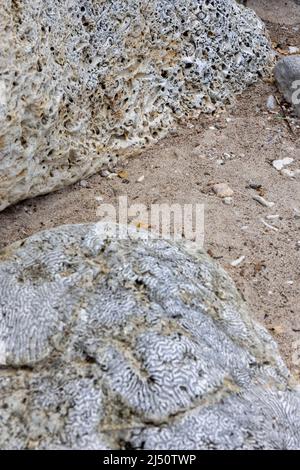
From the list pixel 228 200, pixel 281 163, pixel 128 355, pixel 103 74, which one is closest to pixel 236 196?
pixel 228 200

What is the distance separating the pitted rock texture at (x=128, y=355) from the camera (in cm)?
215

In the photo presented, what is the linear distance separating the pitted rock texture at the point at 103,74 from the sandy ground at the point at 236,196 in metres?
0.12

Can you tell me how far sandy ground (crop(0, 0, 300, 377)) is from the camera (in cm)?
340

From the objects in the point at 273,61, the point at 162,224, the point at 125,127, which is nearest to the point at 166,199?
the point at 162,224

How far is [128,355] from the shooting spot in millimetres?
2293

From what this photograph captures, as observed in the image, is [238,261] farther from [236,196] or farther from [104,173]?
[104,173]

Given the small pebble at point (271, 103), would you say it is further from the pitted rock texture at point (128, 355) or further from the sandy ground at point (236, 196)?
the pitted rock texture at point (128, 355)

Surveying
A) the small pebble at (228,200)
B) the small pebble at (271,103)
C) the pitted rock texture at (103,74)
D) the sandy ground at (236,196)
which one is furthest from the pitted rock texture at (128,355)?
the small pebble at (271,103)

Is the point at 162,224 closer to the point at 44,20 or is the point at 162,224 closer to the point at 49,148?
the point at 49,148

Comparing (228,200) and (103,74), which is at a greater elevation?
(103,74)

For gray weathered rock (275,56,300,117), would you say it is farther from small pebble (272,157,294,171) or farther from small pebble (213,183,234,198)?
small pebble (213,183,234,198)

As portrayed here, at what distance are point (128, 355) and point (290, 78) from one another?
3.21 m

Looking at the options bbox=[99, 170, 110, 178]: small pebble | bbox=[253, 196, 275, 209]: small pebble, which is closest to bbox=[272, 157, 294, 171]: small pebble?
bbox=[253, 196, 275, 209]: small pebble

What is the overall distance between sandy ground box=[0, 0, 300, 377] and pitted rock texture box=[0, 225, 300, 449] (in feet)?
1.80
